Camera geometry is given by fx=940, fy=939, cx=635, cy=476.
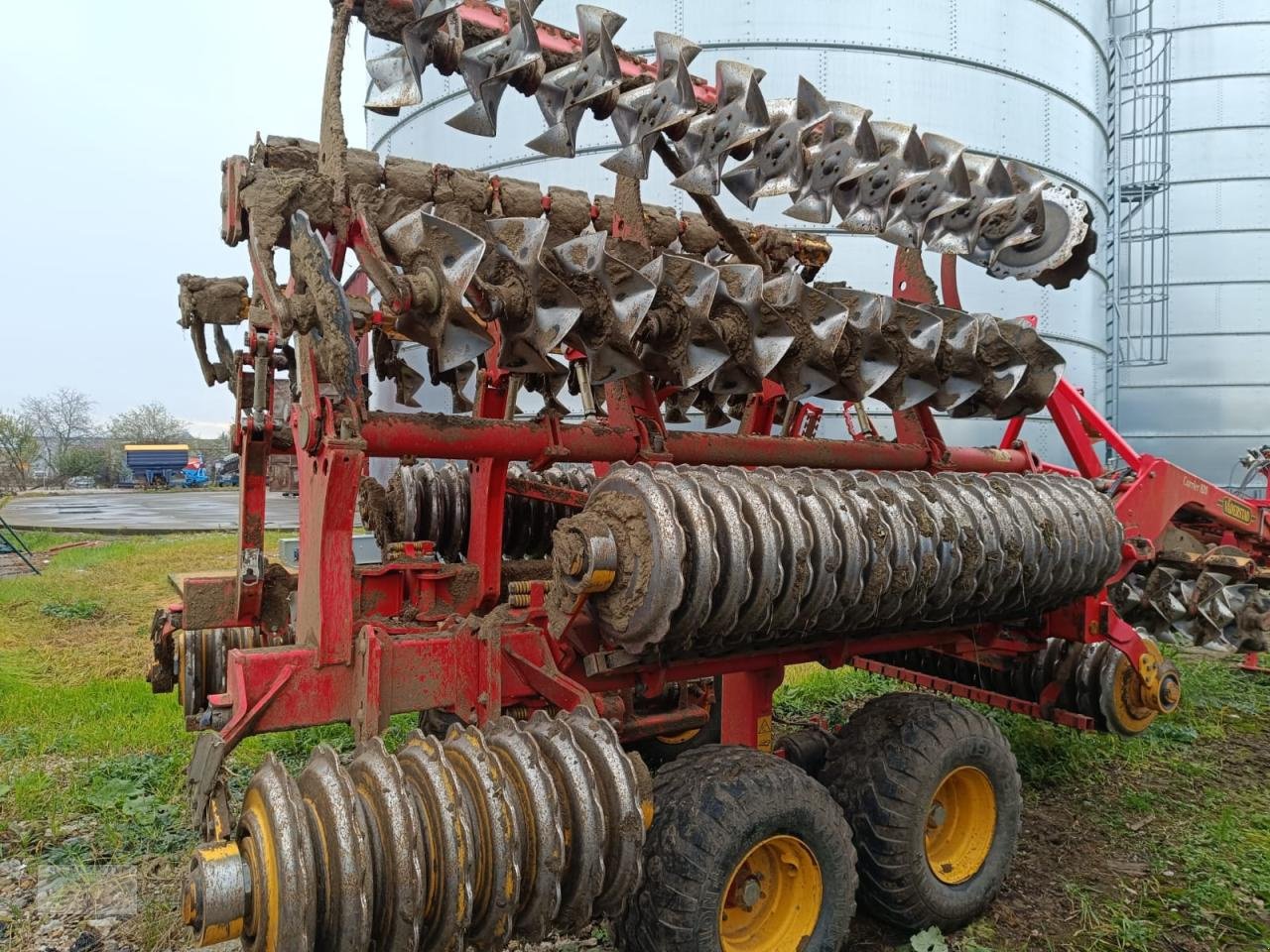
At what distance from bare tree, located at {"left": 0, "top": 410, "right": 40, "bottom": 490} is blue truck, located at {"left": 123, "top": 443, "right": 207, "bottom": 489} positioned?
4260mm

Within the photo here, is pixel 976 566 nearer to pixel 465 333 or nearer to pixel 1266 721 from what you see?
pixel 465 333

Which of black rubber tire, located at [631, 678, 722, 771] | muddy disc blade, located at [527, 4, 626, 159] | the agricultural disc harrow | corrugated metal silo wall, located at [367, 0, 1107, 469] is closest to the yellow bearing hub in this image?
the agricultural disc harrow

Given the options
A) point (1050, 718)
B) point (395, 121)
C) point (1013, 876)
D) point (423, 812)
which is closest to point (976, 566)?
point (1013, 876)

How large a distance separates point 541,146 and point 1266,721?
5823mm

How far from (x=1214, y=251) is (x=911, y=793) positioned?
1445cm

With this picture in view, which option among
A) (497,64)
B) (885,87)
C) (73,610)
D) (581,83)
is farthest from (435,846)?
(885,87)

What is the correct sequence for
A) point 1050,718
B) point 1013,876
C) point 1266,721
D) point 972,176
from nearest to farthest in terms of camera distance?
point 1013,876, point 972,176, point 1050,718, point 1266,721

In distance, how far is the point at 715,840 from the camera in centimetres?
Answer: 271

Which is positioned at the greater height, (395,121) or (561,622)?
(395,121)

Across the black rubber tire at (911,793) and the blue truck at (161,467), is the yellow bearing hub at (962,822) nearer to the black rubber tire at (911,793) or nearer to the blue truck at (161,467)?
the black rubber tire at (911,793)

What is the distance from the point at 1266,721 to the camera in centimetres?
612

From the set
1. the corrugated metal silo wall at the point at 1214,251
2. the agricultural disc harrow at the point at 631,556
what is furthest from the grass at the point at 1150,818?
the corrugated metal silo wall at the point at 1214,251

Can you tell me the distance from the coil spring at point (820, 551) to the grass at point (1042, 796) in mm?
1157

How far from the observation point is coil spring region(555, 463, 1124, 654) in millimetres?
2807
